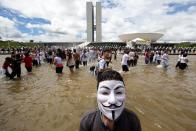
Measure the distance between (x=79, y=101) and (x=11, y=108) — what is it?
2106 millimetres

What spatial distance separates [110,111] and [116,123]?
13 centimetres

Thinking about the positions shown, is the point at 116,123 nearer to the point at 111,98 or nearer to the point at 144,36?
the point at 111,98

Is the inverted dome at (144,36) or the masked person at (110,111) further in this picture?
the inverted dome at (144,36)

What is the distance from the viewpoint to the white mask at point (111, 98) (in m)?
1.95

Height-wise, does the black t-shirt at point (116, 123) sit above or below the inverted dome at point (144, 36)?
below

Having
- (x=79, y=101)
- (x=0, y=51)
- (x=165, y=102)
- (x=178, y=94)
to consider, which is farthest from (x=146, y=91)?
(x=0, y=51)

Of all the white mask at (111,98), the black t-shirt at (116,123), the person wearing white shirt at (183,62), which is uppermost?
the white mask at (111,98)

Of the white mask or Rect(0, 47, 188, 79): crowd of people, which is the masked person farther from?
Rect(0, 47, 188, 79): crowd of people

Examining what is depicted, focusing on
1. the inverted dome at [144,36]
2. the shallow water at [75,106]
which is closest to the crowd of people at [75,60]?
the shallow water at [75,106]

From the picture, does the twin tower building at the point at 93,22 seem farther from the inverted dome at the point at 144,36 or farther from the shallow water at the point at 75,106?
the shallow water at the point at 75,106

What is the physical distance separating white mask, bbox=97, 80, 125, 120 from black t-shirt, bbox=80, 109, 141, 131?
95 mm

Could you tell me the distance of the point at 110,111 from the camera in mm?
1941

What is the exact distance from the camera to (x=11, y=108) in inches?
288

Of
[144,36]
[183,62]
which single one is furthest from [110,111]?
[144,36]
